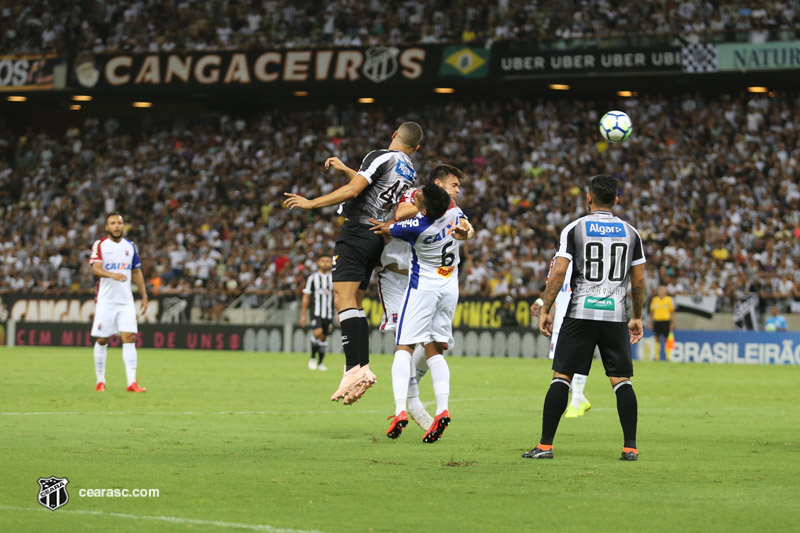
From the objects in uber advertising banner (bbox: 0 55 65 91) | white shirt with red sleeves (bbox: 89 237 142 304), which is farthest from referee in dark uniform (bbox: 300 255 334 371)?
uber advertising banner (bbox: 0 55 65 91)

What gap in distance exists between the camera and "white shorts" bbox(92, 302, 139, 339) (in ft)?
57.9

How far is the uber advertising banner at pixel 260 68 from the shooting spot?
4219 cm

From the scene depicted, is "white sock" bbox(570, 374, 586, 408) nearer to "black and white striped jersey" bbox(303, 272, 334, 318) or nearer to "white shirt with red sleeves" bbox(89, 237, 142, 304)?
"white shirt with red sleeves" bbox(89, 237, 142, 304)

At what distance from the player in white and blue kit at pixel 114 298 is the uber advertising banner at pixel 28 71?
31086 millimetres

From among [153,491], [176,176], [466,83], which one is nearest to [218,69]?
[176,176]

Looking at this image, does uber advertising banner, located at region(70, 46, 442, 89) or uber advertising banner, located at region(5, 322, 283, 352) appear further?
uber advertising banner, located at region(70, 46, 442, 89)

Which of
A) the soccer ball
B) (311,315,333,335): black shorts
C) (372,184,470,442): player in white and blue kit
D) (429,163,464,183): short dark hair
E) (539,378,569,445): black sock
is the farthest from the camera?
(311,315,333,335): black shorts

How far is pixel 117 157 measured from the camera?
48438 mm

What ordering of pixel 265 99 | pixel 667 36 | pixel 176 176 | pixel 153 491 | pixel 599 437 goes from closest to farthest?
pixel 153 491 → pixel 599 437 → pixel 667 36 → pixel 176 176 → pixel 265 99

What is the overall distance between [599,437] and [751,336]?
1986cm

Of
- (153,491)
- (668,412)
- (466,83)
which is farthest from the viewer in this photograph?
(466,83)

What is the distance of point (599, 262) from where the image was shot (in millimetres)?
9672

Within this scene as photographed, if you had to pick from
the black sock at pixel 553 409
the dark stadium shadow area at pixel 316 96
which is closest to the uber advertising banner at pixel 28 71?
the dark stadium shadow area at pixel 316 96

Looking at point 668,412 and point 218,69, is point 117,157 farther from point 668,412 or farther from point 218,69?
point 668,412
